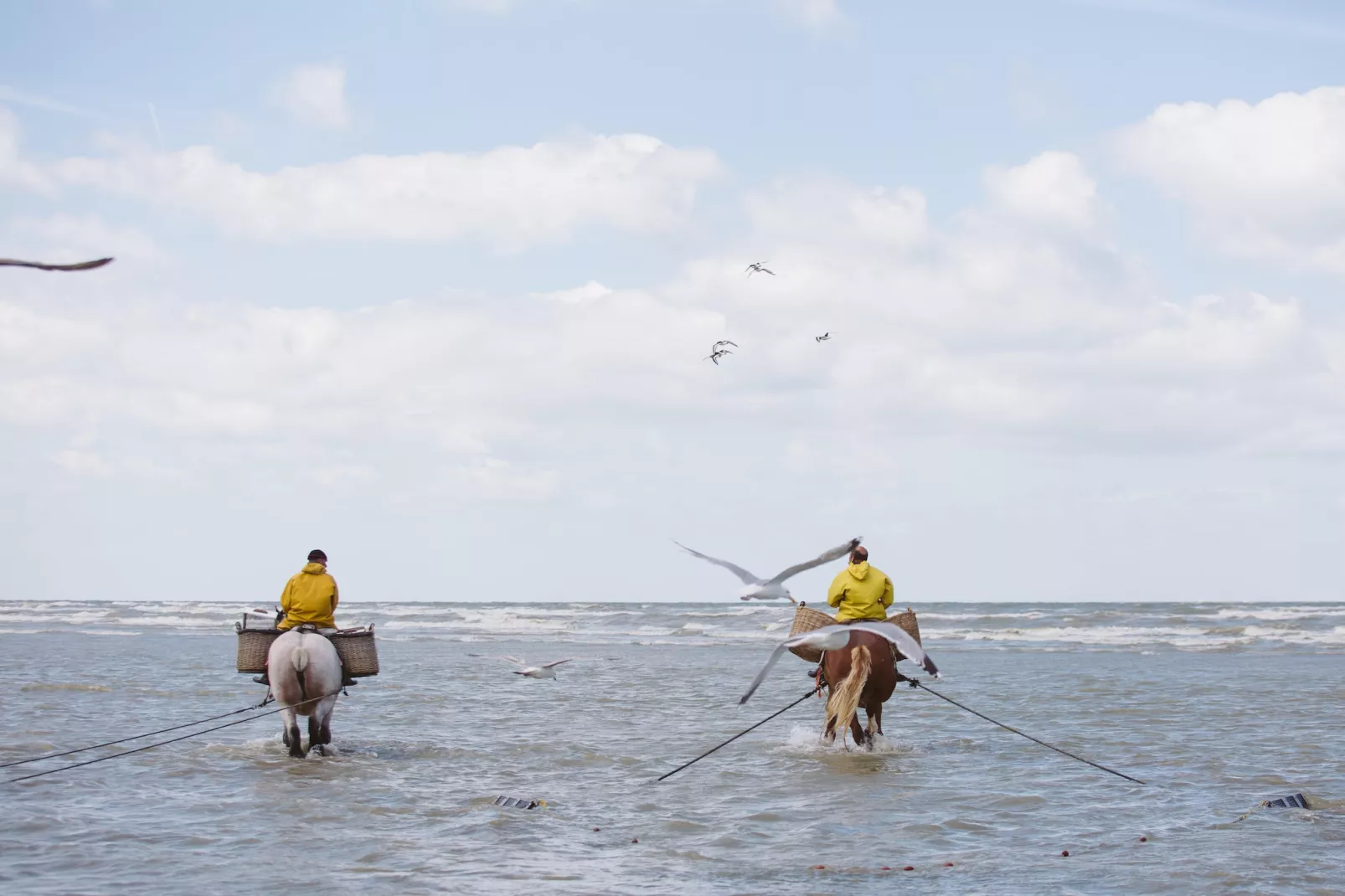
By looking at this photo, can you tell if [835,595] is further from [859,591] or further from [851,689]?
[851,689]

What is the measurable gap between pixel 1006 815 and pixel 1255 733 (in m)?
6.58

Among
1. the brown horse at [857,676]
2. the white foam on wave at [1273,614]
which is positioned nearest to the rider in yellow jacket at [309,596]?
the brown horse at [857,676]

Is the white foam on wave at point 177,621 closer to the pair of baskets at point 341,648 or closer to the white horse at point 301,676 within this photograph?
the pair of baskets at point 341,648

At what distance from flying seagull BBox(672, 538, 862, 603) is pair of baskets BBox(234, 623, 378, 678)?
18.7 ft

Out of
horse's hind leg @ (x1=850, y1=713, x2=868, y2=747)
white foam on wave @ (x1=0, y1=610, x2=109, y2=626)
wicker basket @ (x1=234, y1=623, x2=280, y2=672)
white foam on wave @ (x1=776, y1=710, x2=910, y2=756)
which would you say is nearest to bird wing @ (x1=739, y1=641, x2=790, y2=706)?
horse's hind leg @ (x1=850, y1=713, x2=868, y2=747)

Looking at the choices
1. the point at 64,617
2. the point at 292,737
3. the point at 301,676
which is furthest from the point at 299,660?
the point at 64,617

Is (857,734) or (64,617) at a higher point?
(857,734)

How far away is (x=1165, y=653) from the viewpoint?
1310 inches

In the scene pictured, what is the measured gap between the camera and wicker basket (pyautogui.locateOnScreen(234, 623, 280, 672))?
12781 mm

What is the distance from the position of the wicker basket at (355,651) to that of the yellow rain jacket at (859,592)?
15.7 ft

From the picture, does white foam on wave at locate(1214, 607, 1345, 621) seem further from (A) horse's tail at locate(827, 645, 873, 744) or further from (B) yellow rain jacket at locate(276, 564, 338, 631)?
(B) yellow rain jacket at locate(276, 564, 338, 631)

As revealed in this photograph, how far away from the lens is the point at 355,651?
12.7 m

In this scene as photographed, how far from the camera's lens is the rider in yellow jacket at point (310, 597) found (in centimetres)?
1255

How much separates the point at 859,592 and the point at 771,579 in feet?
15.3
